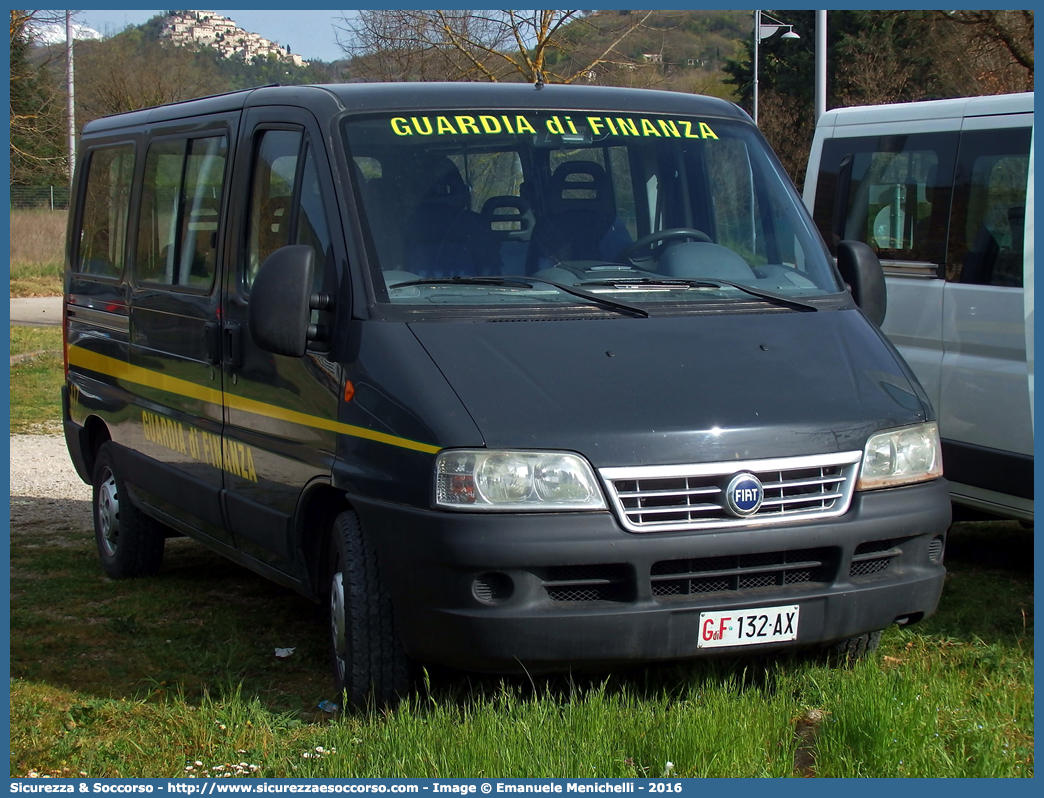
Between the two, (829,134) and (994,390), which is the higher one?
(829,134)

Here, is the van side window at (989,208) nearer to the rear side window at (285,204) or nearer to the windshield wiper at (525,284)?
the windshield wiper at (525,284)

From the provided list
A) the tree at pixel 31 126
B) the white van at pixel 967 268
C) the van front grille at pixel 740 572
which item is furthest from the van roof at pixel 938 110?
the tree at pixel 31 126

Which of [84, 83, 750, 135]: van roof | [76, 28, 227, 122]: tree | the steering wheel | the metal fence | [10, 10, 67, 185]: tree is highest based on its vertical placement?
[76, 28, 227, 122]: tree

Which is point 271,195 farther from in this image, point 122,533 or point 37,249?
point 37,249

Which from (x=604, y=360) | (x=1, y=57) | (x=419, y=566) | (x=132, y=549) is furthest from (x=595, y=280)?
(x=132, y=549)

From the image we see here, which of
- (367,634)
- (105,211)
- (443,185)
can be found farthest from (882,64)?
(367,634)

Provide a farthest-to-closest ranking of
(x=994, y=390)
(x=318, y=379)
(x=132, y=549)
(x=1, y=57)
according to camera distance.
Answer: (x=132, y=549)
(x=994, y=390)
(x=1, y=57)
(x=318, y=379)

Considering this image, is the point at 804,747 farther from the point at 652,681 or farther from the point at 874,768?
the point at 652,681

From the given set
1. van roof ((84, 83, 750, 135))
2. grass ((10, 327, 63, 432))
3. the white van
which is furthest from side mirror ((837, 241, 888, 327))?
grass ((10, 327, 63, 432))

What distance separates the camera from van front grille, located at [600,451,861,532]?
4.17 meters

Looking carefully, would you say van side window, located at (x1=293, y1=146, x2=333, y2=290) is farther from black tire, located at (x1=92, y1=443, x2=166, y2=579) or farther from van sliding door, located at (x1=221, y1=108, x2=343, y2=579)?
black tire, located at (x1=92, y1=443, x2=166, y2=579)

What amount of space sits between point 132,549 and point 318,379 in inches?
108

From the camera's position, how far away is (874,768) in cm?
400

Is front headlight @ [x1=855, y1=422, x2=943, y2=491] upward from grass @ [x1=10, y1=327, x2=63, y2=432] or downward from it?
upward
